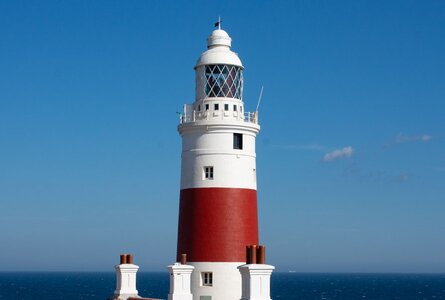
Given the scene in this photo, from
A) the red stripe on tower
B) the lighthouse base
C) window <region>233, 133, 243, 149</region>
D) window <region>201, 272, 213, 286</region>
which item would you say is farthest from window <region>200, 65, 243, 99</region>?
window <region>201, 272, 213, 286</region>

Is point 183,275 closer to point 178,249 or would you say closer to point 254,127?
point 178,249

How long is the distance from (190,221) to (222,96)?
206 inches

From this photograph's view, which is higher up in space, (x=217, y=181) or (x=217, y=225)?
(x=217, y=181)

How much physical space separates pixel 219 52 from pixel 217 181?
17.6ft

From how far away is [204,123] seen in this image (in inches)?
1175

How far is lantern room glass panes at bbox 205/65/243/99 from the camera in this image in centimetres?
3058

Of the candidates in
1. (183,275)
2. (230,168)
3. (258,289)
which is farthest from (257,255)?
(230,168)

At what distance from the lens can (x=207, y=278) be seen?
2938cm

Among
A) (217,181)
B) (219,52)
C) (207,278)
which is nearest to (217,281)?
(207,278)

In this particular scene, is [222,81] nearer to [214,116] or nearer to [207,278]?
[214,116]

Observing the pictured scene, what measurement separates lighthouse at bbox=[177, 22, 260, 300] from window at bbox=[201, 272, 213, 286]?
39 millimetres

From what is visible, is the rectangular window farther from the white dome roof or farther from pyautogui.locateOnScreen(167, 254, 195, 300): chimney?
the white dome roof

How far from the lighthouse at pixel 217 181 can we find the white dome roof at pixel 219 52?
0.14 feet

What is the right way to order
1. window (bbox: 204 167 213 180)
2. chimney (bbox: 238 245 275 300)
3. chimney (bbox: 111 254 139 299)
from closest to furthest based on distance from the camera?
chimney (bbox: 238 245 275 300), window (bbox: 204 167 213 180), chimney (bbox: 111 254 139 299)
